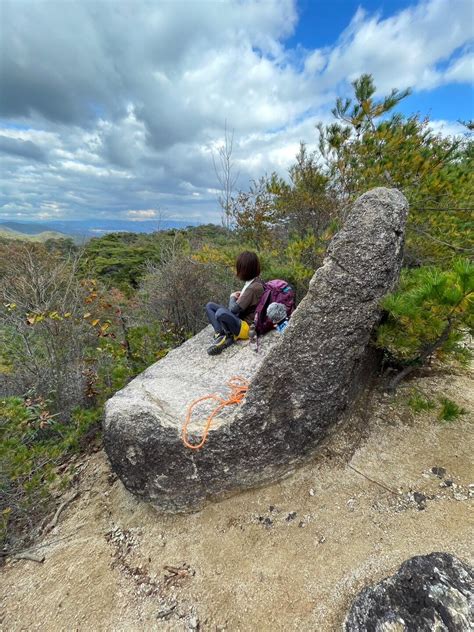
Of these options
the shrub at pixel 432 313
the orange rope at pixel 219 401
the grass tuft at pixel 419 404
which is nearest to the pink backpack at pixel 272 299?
the orange rope at pixel 219 401

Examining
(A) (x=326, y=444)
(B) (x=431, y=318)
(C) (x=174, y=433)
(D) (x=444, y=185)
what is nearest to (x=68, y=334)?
(C) (x=174, y=433)

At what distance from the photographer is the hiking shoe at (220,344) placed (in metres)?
3.84

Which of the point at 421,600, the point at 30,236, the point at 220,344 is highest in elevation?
the point at 220,344

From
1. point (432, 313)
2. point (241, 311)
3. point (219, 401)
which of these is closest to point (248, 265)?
point (241, 311)

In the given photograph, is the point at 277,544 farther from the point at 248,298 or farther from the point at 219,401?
the point at 248,298

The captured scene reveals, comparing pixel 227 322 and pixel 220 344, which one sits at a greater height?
pixel 227 322

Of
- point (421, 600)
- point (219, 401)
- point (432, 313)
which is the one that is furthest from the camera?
point (219, 401)

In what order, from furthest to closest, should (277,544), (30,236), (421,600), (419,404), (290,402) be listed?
(30,236) → (419,404) → (290,402) → (277,544) → (421,600)

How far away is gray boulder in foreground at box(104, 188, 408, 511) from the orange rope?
0.24ft

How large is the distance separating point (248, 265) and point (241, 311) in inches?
24.8

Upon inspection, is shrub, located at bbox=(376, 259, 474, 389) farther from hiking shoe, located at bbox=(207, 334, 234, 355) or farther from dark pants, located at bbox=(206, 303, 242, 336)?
hiking shoe, located at bbox=(207, 334, 234, 355)

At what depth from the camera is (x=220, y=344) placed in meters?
3.84

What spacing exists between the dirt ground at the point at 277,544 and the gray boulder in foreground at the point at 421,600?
0.21 m

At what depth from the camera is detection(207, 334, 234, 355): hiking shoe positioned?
151 inches
